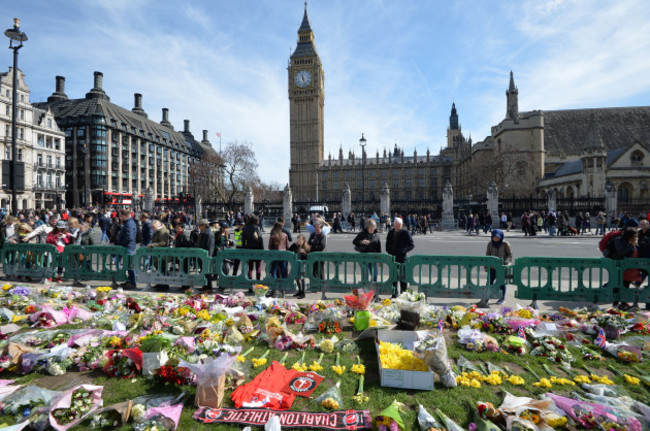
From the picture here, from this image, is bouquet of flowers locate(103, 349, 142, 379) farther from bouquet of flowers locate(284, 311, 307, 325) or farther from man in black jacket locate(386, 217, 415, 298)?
man in black jacket locate(386, 217, 415, 298)

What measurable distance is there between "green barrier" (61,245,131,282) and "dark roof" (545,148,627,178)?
51.8 meters

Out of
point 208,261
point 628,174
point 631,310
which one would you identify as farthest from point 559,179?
point 208,261

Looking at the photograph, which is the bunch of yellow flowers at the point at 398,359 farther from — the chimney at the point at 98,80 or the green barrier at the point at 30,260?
the chimney at the point at 98,80

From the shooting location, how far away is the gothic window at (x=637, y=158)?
140 feet

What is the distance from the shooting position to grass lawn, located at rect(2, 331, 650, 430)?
3535 mm

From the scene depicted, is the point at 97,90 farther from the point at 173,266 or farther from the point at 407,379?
the point at 407,379

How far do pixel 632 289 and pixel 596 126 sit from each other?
62.0 meters

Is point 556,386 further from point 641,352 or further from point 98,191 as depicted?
point 98,191

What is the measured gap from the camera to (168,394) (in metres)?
3.80

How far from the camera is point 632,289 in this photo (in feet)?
23.2

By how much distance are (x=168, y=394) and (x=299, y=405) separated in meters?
1.44

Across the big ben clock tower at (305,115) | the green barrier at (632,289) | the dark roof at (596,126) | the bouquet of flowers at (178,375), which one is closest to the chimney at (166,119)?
the big ben clock tower at (305,115)

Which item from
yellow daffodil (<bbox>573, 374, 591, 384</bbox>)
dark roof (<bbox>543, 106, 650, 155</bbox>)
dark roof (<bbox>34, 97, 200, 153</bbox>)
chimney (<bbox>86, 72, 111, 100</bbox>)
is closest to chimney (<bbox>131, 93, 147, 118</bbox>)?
dark roof (<bbox>34, 97, 200, 153</bbox>)

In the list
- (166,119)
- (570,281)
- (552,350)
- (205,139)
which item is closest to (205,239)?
(552,350)
